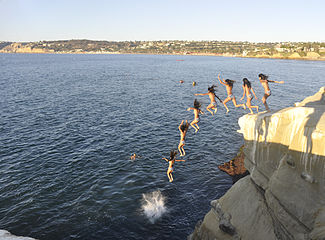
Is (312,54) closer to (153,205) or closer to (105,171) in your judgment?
(105,171)

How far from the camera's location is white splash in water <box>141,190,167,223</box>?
16703 mm

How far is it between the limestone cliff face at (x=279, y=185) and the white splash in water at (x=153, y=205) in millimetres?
3874

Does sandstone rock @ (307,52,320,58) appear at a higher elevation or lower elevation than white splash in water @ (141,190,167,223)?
higher

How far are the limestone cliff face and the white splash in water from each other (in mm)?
3874

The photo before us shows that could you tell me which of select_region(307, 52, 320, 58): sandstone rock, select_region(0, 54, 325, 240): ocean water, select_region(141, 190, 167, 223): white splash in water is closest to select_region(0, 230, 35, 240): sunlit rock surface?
select_region(0, 54, 325, 240): ocean water

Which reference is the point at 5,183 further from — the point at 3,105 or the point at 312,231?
the point at 3,105

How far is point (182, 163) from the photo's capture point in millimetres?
24672

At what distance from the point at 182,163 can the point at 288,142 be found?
15616 mm

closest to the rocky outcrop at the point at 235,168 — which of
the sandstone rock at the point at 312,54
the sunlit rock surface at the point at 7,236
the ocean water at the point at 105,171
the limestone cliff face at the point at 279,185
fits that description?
the ocean water at the point at 105,171

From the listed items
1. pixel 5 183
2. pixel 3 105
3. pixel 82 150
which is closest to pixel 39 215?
pixel 5 183

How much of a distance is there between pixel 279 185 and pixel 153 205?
1083 cm

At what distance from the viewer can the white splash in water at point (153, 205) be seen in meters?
16.7

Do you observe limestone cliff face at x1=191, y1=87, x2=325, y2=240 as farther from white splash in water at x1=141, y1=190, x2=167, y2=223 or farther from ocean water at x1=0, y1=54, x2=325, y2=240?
ocean water at x1=0, y1=54, x2=325, y2=240

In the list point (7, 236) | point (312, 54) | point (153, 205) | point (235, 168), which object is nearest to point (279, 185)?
point (153, 205)
